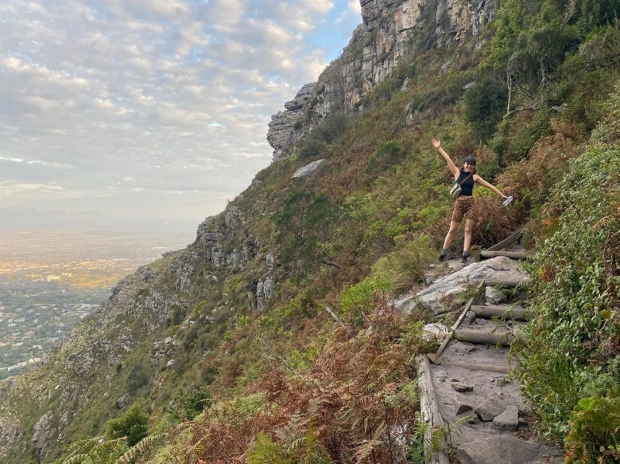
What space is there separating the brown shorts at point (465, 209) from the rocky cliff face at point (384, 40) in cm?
2834

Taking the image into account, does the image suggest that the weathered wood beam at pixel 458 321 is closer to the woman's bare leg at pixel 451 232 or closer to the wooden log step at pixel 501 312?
the wooden log step at pixel 501 312

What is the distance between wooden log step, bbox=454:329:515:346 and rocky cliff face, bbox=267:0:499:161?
31372 millimetres

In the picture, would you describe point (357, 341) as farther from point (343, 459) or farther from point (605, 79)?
point (605, 79)

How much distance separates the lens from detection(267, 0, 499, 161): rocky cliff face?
3325cm

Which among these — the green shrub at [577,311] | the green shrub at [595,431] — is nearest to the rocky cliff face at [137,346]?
the green shrub at [577,311]

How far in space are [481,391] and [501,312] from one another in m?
1.53

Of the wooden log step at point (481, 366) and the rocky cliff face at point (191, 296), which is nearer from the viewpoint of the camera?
the wooden log step at point (481, 366)

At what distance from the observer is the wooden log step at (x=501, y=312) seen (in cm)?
467

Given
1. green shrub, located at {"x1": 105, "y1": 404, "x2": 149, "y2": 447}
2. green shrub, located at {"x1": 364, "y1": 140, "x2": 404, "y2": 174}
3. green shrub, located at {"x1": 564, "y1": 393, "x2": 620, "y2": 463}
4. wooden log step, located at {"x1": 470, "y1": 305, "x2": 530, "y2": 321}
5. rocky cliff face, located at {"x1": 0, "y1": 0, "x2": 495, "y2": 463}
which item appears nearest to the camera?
green shrub, located at {"x1": 564, "y1": 393, "x2": 620, "y2": 463}

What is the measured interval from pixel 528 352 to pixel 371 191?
15.3 m

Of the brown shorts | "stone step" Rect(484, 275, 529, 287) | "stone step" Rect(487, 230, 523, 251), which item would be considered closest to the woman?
the brown shorts

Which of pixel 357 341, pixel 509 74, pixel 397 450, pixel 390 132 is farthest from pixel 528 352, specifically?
pixel 390 132

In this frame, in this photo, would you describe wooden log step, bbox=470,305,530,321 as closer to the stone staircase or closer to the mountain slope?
the stone staircase

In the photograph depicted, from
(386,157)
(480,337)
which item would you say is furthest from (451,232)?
(386,157)
